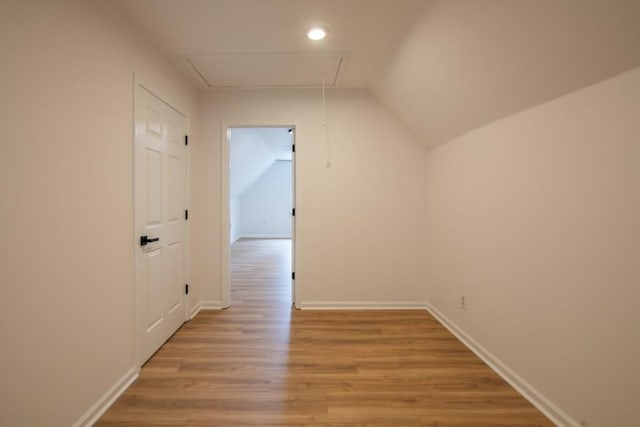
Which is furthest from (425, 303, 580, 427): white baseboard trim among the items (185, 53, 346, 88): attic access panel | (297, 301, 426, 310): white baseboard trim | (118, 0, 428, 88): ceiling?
(185, 53, 346, 88): attic access panel

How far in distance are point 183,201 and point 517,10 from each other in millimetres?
2858

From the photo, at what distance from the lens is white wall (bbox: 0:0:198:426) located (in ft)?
3.79

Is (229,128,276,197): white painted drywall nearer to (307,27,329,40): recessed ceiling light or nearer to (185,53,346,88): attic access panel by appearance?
(185,53,346,88): attic access panel

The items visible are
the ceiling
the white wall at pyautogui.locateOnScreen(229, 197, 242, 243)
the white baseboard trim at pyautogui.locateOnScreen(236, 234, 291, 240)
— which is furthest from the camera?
the white baseboard trim at pyautogui.locateOnScreen(236, 234, 291, 240)

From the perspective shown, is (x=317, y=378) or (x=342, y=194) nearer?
(x=317, y=378)

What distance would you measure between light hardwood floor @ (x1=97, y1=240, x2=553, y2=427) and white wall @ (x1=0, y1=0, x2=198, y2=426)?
412mm

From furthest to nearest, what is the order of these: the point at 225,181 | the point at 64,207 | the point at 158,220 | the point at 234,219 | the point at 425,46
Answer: the point at 234,219 < the point at 225,181 < the point at 158,220 < the point at 425,46 < the point at 64,207

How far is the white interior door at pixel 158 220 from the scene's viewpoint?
6.64 feet

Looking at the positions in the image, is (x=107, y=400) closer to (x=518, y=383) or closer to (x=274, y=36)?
(x=518, y=383)

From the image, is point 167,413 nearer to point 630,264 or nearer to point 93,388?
point 93,388

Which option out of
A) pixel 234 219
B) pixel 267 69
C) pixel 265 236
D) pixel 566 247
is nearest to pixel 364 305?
pixel 566 247

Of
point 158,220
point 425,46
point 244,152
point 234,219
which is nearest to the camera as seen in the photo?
point 425,46

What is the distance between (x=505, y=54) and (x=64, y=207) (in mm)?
2500

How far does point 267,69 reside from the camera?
8.70 feet
